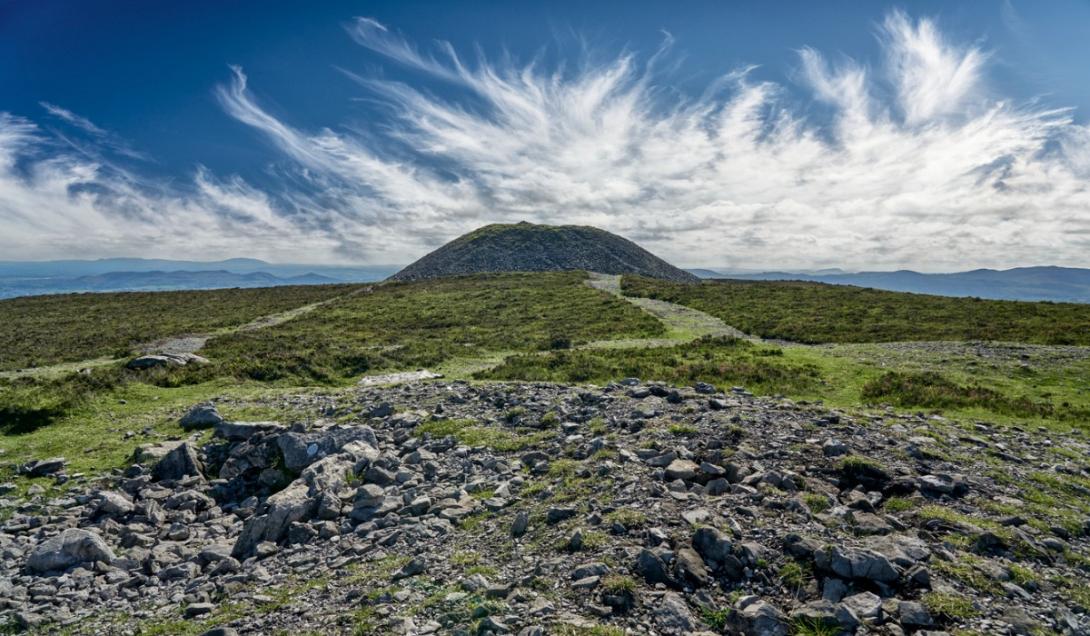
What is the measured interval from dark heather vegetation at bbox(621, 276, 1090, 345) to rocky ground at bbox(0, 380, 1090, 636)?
23.7 meters

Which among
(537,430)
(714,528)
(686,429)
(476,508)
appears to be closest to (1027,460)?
(686,429)

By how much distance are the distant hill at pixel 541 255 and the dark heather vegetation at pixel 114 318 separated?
50.8 meters

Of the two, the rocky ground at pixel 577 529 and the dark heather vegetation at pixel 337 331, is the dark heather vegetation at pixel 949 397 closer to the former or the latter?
the rocky ground at pixel 577 529

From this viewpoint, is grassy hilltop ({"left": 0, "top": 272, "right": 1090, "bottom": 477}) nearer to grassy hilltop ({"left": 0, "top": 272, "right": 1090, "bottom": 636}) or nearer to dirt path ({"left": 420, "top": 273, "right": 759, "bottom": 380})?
grassy hilltop ({"left": 0, "top": 272, "right": 1090, "bottom": 636})

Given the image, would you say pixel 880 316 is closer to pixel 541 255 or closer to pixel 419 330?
pixel 419 330

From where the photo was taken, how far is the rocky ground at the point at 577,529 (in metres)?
7.20

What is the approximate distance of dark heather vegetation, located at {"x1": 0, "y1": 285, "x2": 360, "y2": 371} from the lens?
1474 inches

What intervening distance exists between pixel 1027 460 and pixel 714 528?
34.2 feet

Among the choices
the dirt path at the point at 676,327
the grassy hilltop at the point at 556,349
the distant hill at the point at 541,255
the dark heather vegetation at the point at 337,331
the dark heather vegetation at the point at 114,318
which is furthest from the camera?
the distant hill at the point at 541,255

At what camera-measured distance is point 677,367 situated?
1023 inches

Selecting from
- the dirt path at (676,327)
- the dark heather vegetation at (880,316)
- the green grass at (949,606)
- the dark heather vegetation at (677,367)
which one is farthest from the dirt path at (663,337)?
the green grass at (949,606)

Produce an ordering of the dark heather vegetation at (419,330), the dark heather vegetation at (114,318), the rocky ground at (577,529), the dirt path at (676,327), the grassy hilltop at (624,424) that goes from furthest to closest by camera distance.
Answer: the dark heather vegetation at (114,318), the dirt path at (676,327), the dark heather vegetation at (419,330), the grassy hilltop at (624,424), the rocky ground at (577,529)

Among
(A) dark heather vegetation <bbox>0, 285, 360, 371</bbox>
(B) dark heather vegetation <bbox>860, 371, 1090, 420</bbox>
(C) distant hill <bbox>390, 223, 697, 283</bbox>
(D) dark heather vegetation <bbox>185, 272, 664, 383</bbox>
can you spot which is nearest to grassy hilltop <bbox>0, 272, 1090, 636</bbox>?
(B) dark heather vegetation <bbox>860, 371, 1090, 420</bbox>

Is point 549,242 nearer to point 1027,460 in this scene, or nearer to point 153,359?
point 153,359
